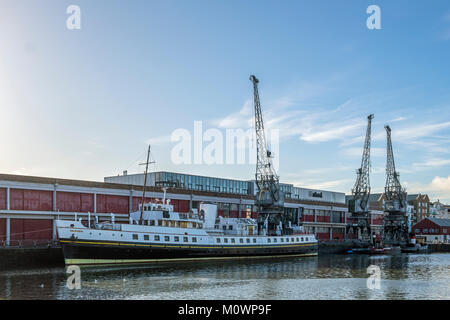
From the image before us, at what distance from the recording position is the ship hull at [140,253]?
160 feet

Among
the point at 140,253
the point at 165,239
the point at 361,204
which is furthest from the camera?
the point at 361,204

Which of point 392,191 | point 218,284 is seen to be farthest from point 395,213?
point 218,284

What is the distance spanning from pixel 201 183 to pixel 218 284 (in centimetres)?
7178

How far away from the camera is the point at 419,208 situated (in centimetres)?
18325

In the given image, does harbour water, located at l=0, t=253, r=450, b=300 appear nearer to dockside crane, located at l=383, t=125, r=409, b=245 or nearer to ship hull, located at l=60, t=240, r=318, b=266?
ship hull, located at l=60, t=240, r=318, b=266

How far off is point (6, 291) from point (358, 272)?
34.4 metres

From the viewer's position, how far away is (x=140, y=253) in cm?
5325

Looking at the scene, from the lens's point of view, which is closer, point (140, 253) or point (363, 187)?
point (140, 253)

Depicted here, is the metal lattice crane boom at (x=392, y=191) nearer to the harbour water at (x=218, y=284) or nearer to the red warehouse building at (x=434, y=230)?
the red warehouse building at (x=434, y=230)

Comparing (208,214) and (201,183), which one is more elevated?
(201,183)

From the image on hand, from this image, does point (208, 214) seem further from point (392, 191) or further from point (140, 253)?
point (392, 191)

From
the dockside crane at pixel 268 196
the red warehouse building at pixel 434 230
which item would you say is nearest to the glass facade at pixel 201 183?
the dockside crane at pixel 268 196
